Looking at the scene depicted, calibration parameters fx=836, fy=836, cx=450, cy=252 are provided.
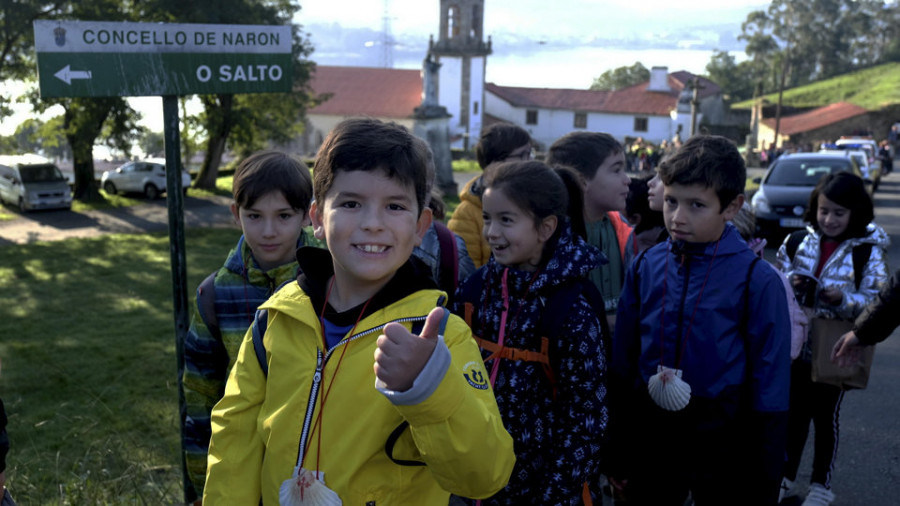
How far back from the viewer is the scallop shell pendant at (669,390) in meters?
3.05

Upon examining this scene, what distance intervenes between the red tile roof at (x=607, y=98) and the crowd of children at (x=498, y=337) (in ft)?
205

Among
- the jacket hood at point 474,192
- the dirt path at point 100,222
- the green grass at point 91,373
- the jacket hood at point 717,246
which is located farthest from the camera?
the dirt path at point 100,222

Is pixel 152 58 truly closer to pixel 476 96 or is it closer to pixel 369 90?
pixel 369 90

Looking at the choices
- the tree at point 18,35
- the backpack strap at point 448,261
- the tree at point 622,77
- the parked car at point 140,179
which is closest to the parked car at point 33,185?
the tree at point 18,35

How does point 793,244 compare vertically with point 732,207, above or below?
below

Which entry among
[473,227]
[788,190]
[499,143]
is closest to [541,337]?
[473,227]

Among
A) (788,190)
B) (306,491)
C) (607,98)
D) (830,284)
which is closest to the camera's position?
(306,491)

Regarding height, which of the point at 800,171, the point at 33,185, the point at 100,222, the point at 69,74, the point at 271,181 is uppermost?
the point at 69,74

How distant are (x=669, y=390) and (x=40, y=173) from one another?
83.2ft

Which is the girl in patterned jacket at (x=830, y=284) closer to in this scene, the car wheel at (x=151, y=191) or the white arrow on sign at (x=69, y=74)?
the white arrow on sign at (x=69, y=74)

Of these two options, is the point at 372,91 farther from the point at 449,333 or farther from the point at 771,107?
the point at 449,333

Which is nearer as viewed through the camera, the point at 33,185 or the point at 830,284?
the point at 830,284

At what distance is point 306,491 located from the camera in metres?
1.92

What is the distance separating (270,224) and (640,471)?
1770mm
